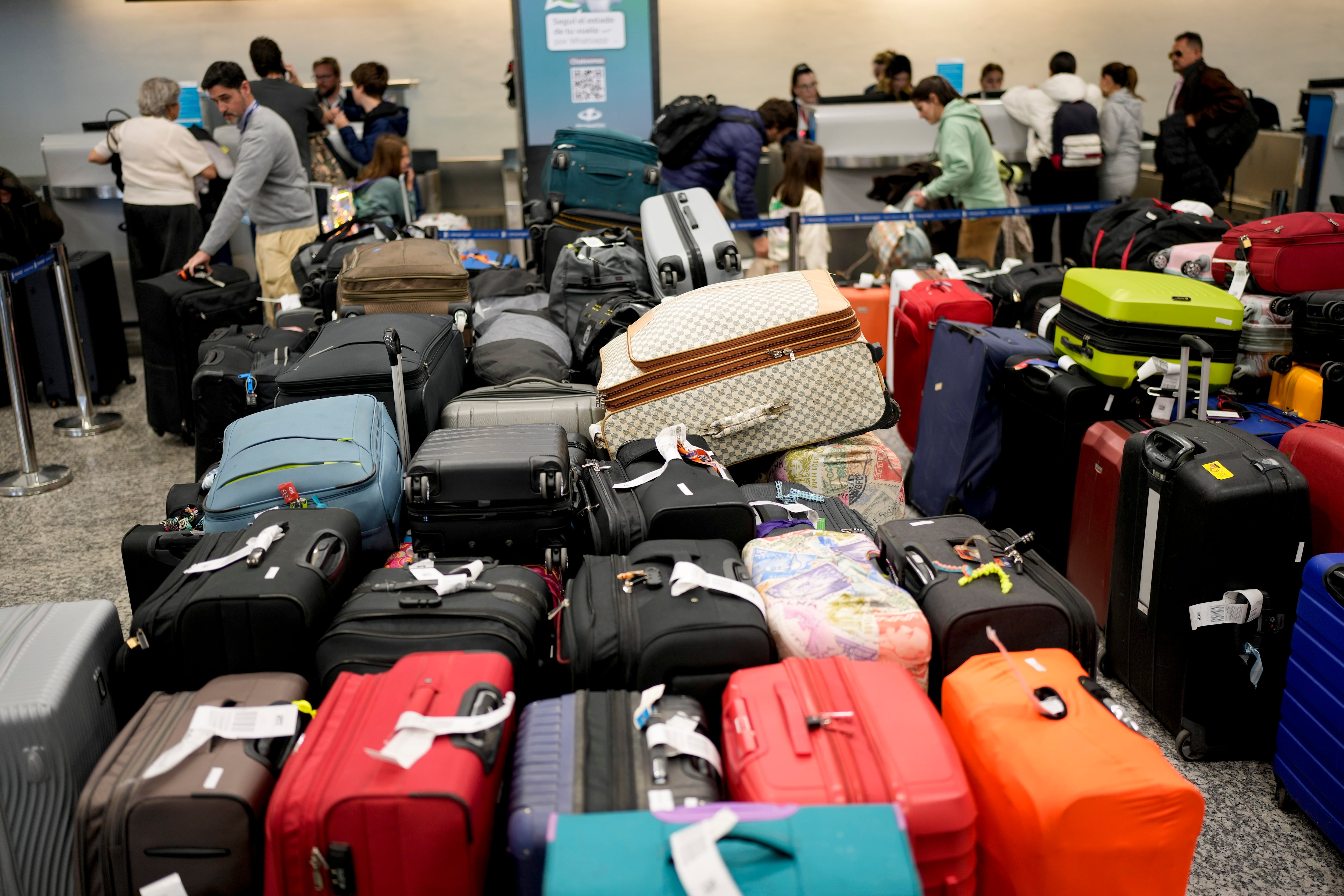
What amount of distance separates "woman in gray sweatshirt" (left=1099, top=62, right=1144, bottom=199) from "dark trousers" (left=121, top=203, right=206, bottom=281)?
21.6ft

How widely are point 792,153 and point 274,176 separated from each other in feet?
10.6

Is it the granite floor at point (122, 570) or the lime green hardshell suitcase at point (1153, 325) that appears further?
the lime green hardshell suitcase at point (1153, 325)

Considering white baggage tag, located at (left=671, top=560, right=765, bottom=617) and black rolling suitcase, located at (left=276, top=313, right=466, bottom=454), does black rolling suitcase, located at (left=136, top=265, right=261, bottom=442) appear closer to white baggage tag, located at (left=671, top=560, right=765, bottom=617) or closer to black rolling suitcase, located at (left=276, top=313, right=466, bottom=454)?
black rolling suitcase, located at (left=276, top=313, right=466, bottom=454)

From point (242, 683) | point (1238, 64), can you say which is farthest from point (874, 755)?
point (1238, 64)

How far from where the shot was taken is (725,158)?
652 cm

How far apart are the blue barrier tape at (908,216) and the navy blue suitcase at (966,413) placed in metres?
2.35

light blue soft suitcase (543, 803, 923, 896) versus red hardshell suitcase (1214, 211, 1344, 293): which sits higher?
red hardshell suitcase (1214, 211, 1344, 293)

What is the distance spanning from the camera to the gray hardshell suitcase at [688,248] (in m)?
4.20

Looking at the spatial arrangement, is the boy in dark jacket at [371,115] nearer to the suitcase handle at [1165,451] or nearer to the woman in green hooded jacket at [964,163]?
the woman in green hooded jacket at [964,163]

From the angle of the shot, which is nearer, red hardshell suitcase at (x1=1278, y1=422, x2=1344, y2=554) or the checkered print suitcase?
red hardshell suitcase at (x1=1278, y1=422, x2=1344, y2=554)

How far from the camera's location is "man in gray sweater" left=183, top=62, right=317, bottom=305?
574 centimetres

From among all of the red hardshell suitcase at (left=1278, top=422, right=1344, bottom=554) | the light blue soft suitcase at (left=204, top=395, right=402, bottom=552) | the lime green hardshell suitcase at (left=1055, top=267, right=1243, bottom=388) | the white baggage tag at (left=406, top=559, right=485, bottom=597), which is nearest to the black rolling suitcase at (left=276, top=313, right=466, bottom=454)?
the light blue soft suitcase at (left=204, top=395, right=402, bottom=552)

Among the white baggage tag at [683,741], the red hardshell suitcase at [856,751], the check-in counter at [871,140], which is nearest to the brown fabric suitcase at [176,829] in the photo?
the white baggage tag at [683,741]

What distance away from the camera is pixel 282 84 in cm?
754
